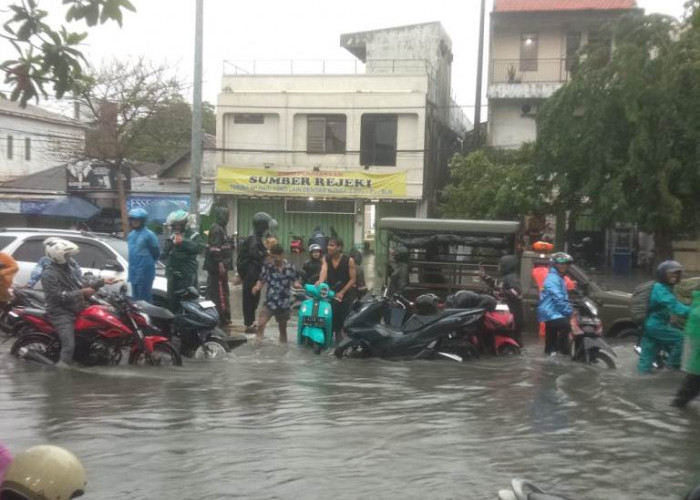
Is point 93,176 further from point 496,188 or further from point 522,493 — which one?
point 522,493

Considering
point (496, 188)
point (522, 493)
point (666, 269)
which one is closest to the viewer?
point (522, 493)

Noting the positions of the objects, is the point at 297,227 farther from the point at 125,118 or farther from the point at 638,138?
the point at 638,138

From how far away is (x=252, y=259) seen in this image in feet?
44.2

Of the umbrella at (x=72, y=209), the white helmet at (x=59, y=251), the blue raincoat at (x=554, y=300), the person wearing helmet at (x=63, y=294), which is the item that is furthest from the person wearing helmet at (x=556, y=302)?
the umbrella at (x=72, y=209)

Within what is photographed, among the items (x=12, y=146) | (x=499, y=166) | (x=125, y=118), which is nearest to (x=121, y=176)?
(x=125, y=118)

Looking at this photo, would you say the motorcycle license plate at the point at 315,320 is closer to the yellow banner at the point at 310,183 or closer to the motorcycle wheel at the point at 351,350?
the motorcycle wheel at the point at 351,350

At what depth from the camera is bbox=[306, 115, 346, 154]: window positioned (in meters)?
32.2

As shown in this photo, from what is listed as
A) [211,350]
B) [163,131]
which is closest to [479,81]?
[163,131]

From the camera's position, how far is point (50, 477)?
9.29ft

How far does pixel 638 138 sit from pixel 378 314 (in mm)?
11651

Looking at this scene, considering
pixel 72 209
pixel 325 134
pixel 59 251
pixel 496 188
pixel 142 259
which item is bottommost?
pixel 142 259

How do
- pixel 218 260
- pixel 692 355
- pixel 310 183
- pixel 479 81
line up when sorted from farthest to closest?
pixel 310 183, pixel 479 81, pixel 218 260, pixel 692 355

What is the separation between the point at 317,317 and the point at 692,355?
17.4 feet

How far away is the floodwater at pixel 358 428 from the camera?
586cm
